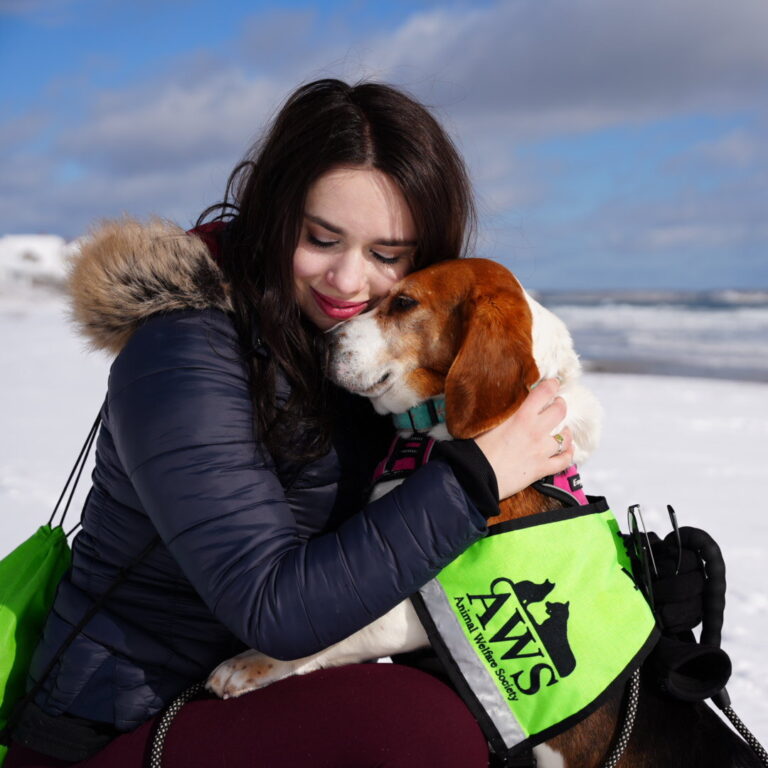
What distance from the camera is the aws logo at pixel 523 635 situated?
2047mm

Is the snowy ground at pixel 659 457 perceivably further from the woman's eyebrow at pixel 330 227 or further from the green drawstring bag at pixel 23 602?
the woman's eyebrow at pixel 330 227

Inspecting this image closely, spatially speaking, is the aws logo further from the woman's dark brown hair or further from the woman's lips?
the woman's lips

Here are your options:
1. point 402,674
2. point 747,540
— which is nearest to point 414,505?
point 402,674

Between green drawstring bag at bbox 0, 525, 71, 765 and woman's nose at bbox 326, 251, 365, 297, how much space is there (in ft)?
3.47

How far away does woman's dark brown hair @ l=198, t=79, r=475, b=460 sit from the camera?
2.24m

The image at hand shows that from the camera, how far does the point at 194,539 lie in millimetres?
1948

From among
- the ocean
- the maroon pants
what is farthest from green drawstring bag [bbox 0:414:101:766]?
the ocean

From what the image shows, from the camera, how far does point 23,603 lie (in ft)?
7.41

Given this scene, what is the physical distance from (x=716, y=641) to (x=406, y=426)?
100cm

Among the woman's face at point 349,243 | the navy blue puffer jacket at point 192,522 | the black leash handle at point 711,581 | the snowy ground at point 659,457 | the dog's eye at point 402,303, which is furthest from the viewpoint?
the snowy ground at point 659,457

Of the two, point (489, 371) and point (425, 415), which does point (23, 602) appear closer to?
point (425, 415)

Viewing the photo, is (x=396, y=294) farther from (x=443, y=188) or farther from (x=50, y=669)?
(x=50, y=669)

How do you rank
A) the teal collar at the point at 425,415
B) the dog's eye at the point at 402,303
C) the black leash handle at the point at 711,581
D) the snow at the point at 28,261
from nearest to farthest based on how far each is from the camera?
the black leash handle at the point at 711,581
the teal collar at the point at 425,415
the dog's eye at the point at 402,303
the snow at the point at 28,261

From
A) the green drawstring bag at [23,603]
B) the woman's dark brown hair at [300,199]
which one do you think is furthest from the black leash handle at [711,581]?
the green drawstring bag at [23,603]
